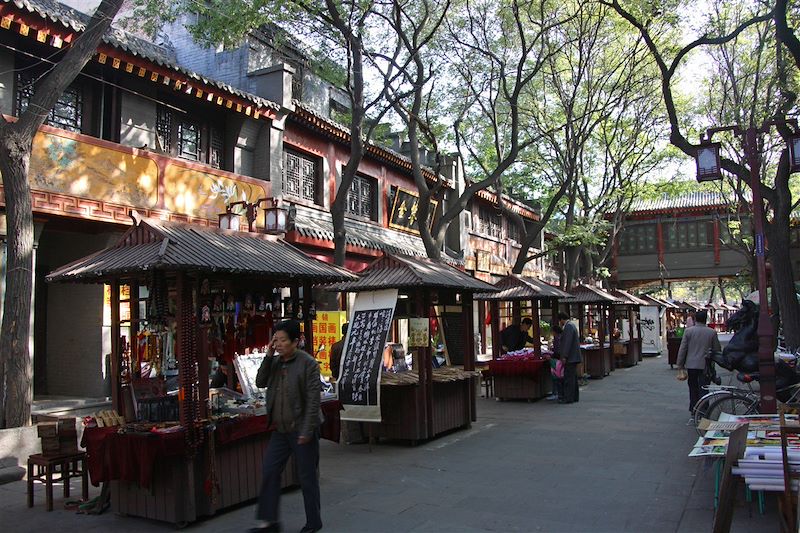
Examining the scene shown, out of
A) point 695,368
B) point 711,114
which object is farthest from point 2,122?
point 711,114

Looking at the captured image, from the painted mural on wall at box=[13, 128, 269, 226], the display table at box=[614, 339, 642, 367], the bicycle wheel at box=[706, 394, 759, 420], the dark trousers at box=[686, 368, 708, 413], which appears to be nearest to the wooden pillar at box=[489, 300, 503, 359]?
the dark trousers at box=[686, 368, 708, 413]

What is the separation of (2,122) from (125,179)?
290 cm

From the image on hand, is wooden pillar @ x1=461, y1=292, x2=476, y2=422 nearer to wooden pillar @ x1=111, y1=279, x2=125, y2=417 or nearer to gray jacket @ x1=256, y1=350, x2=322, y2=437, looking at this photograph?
gray jacket @ x1=256, y1=350, x2=322, y2=437

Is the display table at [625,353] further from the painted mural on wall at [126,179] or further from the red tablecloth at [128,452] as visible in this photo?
the red tablecloth at [128,452]

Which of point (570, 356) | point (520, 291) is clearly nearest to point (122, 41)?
point (520, 291)

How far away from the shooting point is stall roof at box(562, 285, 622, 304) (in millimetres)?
19281

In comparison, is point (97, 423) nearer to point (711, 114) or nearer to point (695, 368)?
point (695, 368)

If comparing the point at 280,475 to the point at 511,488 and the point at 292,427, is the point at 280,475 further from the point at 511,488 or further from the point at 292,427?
the point at 511,488

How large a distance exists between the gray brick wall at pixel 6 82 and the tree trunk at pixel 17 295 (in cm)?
242

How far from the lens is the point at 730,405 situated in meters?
8.92

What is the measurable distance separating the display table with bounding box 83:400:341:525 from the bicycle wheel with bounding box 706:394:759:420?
20.2ft

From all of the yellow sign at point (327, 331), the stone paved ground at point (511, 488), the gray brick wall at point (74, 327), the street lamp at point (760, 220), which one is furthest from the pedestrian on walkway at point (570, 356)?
the gray brick wall at point (74, 327)

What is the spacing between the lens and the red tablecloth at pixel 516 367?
14.2 m

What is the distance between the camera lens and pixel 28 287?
8.46 metres
